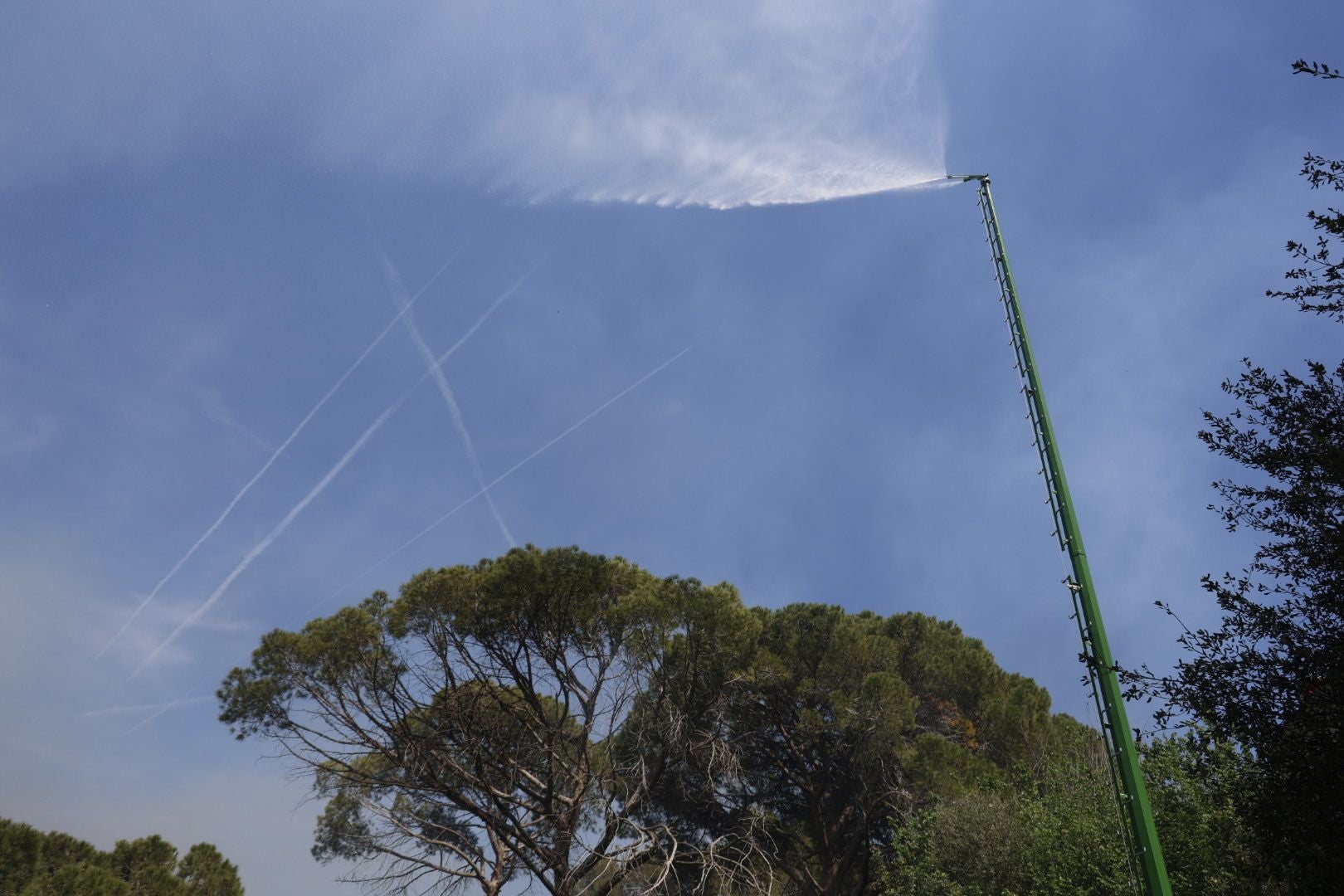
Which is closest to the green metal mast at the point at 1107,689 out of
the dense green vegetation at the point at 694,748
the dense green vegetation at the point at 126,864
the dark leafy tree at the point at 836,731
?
the dense green vegetation at the point at 694,748

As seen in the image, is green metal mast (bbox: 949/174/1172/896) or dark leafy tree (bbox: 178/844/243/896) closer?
green metal mast (bbox: 949/174/1172/896)

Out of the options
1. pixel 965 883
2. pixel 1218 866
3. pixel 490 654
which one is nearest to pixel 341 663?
pixel 490 654

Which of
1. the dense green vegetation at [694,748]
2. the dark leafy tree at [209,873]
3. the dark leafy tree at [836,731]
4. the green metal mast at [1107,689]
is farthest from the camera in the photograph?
the dark leafy tree at [209,873]

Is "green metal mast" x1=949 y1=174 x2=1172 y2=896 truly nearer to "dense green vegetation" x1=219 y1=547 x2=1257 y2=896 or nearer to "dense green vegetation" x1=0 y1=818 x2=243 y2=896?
"dense green vegetation" x1=219 y1=547 x2=1257 y2=896

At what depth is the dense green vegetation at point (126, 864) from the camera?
22.9 metres

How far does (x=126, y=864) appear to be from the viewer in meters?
24.0

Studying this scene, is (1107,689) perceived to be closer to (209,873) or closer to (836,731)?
(836,731)

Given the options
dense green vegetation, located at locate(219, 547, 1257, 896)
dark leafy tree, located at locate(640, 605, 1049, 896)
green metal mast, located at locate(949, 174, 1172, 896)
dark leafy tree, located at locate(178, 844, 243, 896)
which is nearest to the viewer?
green metal mast, located at locate(949, 174, 1172, 896)

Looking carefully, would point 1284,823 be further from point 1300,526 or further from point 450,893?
point 450,893

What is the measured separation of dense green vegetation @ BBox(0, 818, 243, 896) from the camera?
2291 cm

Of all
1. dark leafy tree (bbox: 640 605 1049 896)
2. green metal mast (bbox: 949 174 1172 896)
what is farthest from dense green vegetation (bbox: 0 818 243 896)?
green metal mast (bbox: 949 174 1172 896)

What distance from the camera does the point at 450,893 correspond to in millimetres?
18078

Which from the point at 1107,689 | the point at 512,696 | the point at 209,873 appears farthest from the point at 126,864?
the point at 1107,689

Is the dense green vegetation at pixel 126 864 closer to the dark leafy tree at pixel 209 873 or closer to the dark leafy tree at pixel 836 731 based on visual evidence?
the dark leafy tree at pixel 209 873
